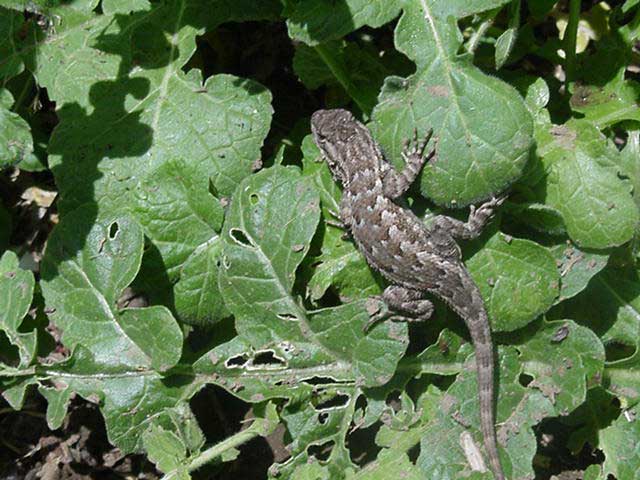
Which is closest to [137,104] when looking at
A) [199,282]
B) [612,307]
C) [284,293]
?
[199,282]

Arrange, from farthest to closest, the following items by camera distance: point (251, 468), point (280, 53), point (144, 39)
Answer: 1. point (280, 53)
2. point (251, 468)
3. point (144, 39)

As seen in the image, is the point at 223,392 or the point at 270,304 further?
the point at 223,392

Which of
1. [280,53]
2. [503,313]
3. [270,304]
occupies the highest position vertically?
[280,53]

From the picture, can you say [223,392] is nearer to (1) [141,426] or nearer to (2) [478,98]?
(1) [141,426]

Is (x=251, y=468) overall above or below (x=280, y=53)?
below

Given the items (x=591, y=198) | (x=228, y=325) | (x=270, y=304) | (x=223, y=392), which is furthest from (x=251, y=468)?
(x=591, y=198)

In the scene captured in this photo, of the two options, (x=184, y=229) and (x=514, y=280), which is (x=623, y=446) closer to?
(x=514, y=280)

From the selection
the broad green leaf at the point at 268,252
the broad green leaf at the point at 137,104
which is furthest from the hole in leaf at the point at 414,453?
the broad green leaf at the point at 137,104
